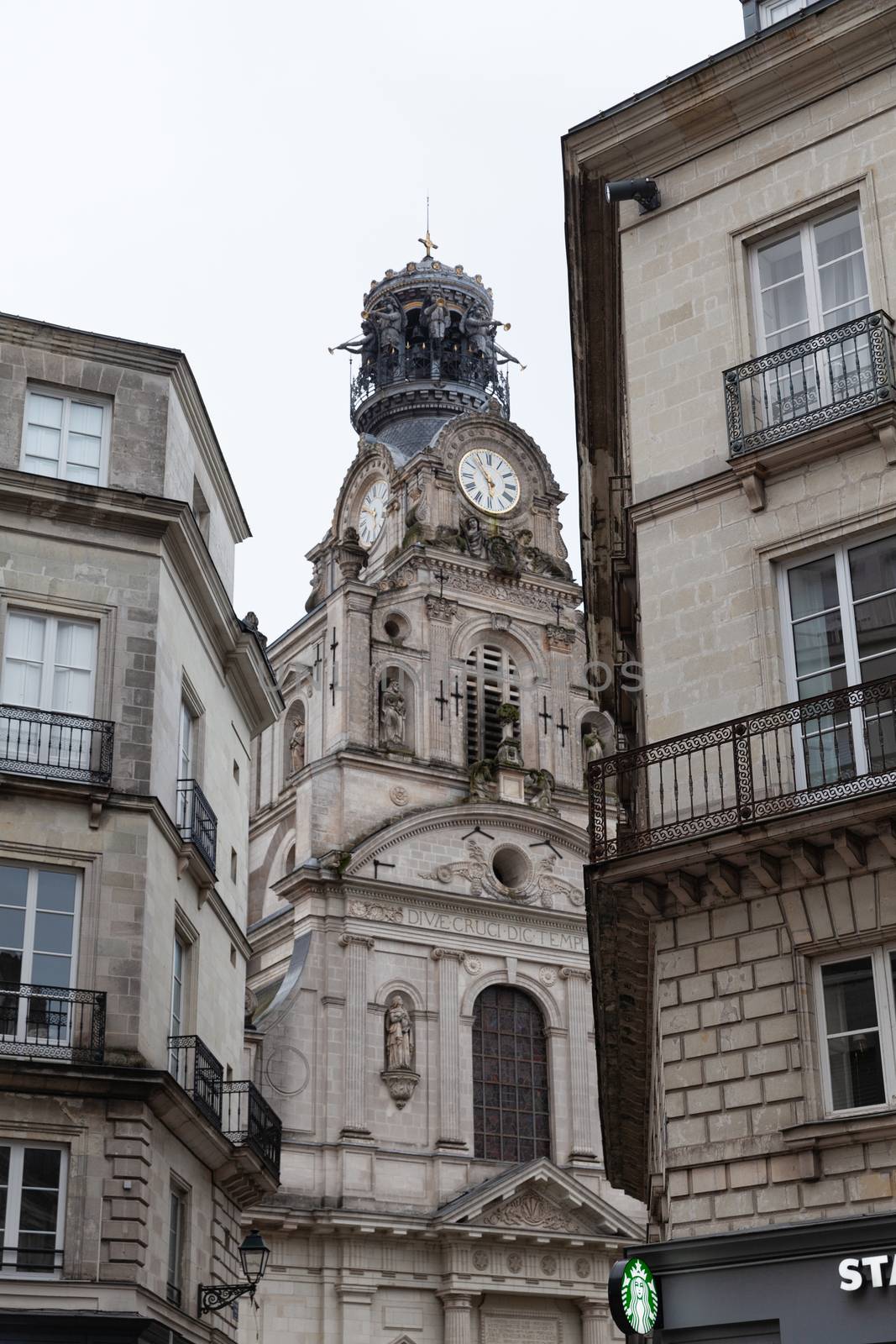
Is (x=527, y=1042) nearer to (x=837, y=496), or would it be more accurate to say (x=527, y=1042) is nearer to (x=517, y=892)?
(x=517, y=892)

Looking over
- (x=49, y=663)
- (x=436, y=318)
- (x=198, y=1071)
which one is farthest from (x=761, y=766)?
(x=436, y=318)

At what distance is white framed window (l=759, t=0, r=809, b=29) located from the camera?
18.9 m

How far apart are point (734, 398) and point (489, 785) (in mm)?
28191

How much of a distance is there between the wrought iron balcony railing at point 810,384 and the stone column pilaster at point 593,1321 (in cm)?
2736

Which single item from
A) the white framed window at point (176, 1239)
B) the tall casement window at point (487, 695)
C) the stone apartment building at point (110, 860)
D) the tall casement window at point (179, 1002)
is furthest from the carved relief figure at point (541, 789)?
the white framed window at point (176, 1239)

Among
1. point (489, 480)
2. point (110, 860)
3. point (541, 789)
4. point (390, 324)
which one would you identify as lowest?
point (110, 860)

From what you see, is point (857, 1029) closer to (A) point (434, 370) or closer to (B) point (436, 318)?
(A) point (434, 370)

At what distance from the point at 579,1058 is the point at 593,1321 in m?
5.69

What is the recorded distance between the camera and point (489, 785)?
4400 centimetres

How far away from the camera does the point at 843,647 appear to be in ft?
49.0

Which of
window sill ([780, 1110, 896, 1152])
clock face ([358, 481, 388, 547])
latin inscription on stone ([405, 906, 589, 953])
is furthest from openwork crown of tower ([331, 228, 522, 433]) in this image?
window sill ([780, 1110, 896, 1152])

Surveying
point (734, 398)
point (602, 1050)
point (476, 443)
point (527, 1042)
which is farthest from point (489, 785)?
point (734, 398)

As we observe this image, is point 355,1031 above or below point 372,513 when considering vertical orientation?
below

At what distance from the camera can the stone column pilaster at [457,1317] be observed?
37.3 metres
